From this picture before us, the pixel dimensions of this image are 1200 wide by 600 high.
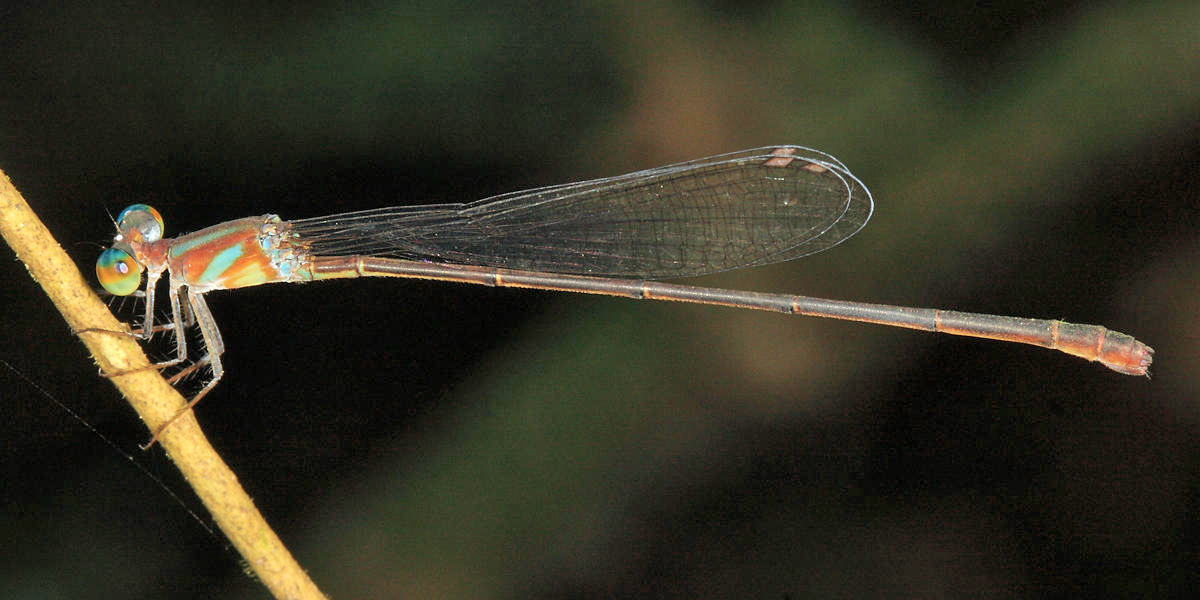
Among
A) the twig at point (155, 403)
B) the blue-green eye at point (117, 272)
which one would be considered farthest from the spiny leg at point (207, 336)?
the twig at point (155, 403)

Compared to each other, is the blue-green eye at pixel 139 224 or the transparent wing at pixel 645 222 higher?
the blue-green eye at pixel 139 224

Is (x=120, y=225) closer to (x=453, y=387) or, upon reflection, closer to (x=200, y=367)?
(x=200, y=367)

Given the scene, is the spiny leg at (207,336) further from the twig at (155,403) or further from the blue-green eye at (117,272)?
the twig at (155,403)

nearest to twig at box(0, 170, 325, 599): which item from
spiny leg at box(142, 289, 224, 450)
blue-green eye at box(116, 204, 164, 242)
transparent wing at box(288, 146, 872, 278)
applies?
spiny leg at box(142, 289, 224, 450)

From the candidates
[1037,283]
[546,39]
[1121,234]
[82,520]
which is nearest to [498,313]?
[546,39]

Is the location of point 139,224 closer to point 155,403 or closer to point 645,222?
point 155,403

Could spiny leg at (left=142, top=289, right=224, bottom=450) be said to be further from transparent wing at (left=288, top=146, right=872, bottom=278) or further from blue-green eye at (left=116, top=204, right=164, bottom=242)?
transparent wing at (left=288, top=146, right=872, bottom=278)
